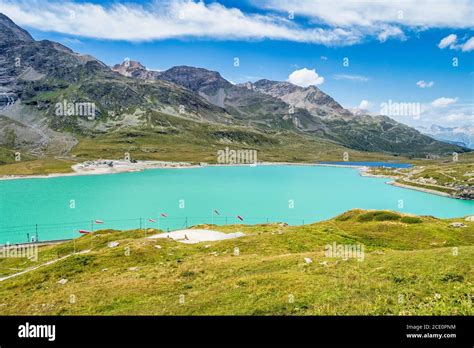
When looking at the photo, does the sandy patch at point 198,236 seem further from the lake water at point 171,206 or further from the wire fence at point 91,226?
the lake water at point 171,206

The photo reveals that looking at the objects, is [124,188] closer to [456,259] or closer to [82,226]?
[82,226]

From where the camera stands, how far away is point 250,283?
2461cm

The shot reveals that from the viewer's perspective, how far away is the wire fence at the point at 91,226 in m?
97.2

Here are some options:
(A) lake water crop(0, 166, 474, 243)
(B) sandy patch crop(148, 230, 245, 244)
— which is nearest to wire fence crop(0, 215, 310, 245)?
(A) lake water crop(0, 166, 474, 243)

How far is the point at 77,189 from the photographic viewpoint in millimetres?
190750

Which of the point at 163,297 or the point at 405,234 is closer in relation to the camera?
the point at 163,297

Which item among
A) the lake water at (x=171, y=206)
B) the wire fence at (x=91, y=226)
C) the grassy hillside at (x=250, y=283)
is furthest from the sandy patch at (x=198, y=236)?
the lake water at (x=171, y=206)

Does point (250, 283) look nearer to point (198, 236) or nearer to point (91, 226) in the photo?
point (198, 236)

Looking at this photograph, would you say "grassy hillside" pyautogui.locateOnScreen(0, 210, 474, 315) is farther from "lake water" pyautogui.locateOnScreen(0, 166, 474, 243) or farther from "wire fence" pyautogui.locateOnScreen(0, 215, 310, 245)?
"lake water" pyautogui.locateOnScreen(0, 166, 474, 243)

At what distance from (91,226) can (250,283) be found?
10032cm

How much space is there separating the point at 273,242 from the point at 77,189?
171 m

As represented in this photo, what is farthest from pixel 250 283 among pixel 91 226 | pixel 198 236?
pixel 91 226

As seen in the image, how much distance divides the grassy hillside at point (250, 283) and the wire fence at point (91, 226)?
52.2 m
